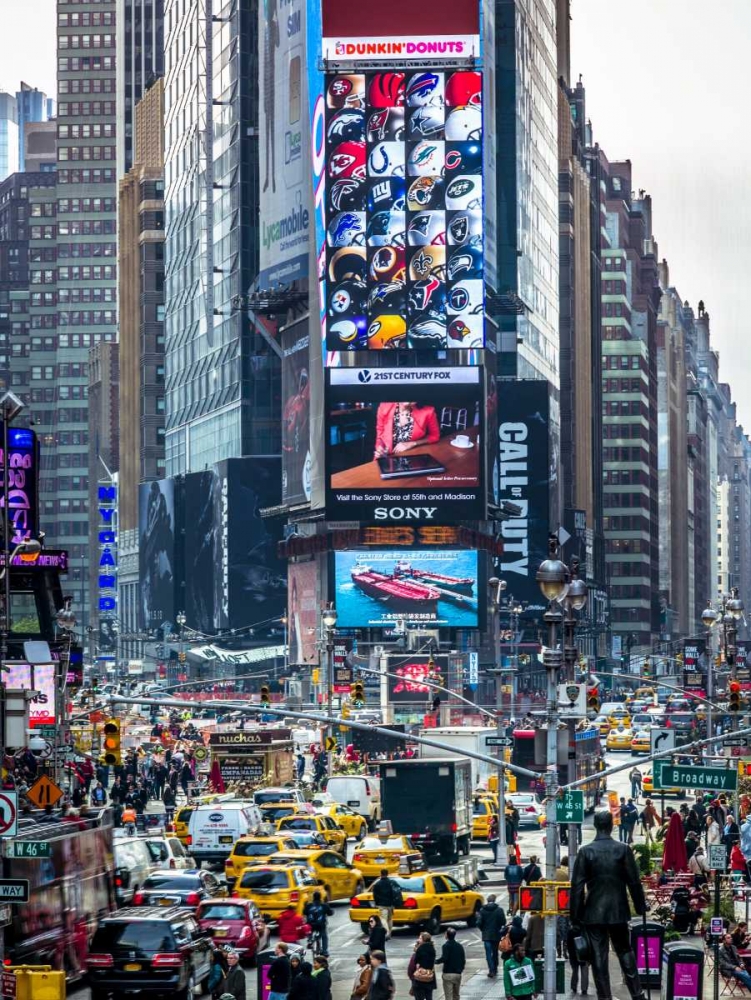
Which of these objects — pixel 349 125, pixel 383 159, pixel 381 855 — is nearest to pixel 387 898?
pixel 381 855

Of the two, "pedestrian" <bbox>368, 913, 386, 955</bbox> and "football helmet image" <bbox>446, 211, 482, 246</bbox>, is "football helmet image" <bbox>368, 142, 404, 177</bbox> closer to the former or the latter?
"football helmet image" <bbox>446, 211, 482, 246</bbox>

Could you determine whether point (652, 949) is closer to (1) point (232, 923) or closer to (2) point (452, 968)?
(2) point (452, 968)

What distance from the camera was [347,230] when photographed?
139 m

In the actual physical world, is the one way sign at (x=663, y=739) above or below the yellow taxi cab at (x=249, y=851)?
above

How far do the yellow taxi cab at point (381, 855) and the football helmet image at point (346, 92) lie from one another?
94925mm

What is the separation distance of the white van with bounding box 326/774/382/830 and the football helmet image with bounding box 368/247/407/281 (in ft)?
238

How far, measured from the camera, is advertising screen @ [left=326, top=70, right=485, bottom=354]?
5433 inches

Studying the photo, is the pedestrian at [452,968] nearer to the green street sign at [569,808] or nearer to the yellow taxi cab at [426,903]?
the green street sign at [569,808]

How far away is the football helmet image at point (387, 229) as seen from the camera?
13800 centimetres

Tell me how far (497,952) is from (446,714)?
269ft

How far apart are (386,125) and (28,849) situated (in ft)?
369

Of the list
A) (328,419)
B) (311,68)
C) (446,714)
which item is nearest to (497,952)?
(446,714)

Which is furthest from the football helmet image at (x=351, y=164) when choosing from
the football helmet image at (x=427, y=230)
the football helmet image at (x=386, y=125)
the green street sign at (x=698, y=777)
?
the green street sign at (x=698, y=777)

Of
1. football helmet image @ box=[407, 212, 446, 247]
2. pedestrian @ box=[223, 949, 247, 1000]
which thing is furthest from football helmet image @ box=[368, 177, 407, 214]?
pedestrian @ box=[223, 949, 247, 1000]
